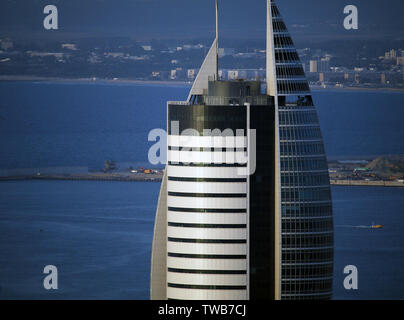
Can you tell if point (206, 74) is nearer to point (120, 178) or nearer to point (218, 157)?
point (218, 157)

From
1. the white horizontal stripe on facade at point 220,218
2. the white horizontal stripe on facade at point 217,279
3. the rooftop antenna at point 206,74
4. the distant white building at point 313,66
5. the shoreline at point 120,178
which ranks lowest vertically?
the shoreline at point 120,178

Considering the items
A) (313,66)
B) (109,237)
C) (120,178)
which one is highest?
(313,66)

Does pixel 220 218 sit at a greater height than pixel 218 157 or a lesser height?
lesser

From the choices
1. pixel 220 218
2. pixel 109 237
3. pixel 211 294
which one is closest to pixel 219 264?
pixel 211 294

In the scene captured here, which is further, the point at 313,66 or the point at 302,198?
the point at 313,66

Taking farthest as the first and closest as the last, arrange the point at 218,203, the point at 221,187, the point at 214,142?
the point at 214,142 < the point at 221,187 < the point at 218,203

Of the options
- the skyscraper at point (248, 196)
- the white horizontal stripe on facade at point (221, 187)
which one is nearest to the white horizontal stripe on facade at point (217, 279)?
the skyscraper at point (248, 196)

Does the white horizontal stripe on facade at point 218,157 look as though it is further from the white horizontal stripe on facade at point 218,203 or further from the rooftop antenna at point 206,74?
the rooftop antenna at point 206,74

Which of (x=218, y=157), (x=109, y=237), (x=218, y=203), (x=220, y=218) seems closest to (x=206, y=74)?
(x=218, y=157)

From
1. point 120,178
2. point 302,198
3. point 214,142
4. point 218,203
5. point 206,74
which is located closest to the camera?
point 218,203
